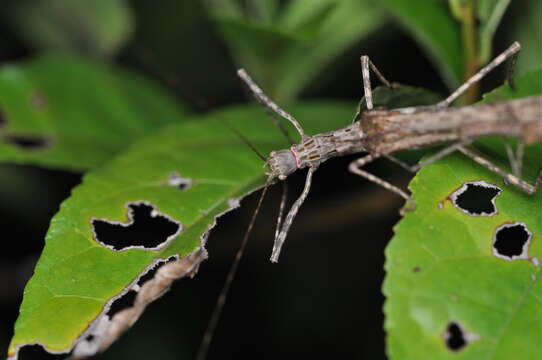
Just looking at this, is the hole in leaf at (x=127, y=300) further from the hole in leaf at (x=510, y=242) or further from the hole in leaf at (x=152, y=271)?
the hole in leaf at (x=510, y=242)

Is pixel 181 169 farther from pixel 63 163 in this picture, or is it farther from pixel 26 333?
pixel 26 333

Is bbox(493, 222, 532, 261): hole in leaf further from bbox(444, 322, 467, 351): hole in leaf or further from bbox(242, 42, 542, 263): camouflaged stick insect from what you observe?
bbox(444, 322, 467, 351): hole in leaf

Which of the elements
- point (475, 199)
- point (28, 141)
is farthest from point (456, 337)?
point (28, 141)

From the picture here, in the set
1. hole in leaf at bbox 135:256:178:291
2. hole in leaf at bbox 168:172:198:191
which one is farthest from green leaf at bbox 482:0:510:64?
hole in leaf at bbox 135:256:178:291

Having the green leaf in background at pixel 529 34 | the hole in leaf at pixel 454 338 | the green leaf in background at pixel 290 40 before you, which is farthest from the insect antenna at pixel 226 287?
the green leaf in background at pixel 529 34

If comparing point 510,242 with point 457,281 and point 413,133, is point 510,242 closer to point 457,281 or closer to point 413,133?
point 457,281
